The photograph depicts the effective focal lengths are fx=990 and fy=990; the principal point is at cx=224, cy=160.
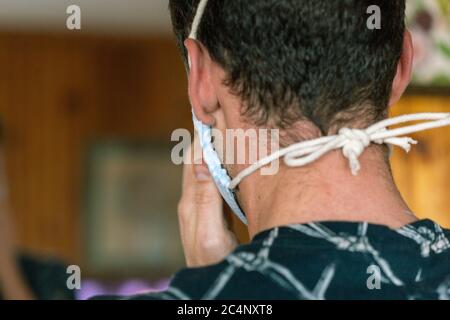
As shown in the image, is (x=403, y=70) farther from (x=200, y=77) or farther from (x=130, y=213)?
(x=130, y=213)

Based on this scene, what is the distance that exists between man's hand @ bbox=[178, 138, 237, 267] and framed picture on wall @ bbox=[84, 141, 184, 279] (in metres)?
3.86

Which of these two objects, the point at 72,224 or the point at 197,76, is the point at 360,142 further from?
the point at 72,224

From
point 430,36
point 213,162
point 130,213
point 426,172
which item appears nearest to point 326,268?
point 213,162

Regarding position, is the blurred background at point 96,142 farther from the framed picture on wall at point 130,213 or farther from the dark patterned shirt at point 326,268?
the dark patterned shirt at point 326,268

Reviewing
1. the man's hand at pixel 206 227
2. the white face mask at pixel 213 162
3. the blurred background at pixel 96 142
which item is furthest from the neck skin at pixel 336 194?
the blurred background at pixel 96 142

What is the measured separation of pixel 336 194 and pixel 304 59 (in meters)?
0.11

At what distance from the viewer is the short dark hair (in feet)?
2.56

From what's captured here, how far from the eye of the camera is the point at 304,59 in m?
0.79

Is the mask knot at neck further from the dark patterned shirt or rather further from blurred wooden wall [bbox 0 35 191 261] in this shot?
blurred wooden wall [bbox 0 35 191 261]

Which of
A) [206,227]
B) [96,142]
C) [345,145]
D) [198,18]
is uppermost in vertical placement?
[198,18]
